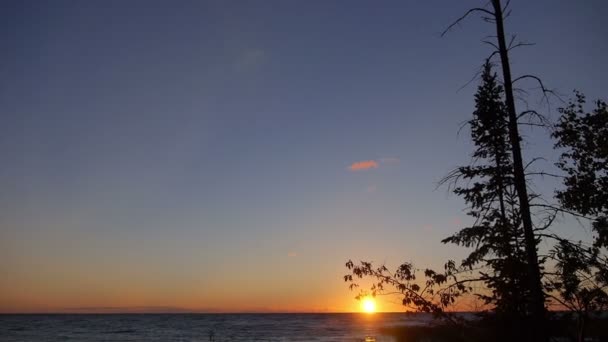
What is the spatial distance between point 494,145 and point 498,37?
16.6 meters

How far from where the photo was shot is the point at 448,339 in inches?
1575

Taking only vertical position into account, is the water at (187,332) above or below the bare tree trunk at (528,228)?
below

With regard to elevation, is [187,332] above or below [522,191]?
below

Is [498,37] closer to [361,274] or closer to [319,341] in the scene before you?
[361,274]

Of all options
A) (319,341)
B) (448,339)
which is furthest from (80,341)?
(448,339)

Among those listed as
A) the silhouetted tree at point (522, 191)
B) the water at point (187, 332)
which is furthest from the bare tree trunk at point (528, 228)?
the water at point (187, 332)

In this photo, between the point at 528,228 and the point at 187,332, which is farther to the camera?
the point at 187,332

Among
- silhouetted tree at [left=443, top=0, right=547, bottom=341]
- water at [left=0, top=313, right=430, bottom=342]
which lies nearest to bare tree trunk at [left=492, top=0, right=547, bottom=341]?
silhouetted tree at [left=443, top=0, right=547, bottom=341]

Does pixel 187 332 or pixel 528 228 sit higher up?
pixel 528 228

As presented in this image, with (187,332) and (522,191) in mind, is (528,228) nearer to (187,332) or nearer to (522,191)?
(522,191)

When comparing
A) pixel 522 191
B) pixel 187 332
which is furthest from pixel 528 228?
pixel 187 332

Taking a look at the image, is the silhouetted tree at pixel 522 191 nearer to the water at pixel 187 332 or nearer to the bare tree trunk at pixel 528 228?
the bare tree trunk at pixel 528 228

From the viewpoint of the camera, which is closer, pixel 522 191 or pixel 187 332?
pixel 522 191

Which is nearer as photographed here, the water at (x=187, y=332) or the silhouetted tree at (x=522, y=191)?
the silhouetted tree at (x=522, y=191)
